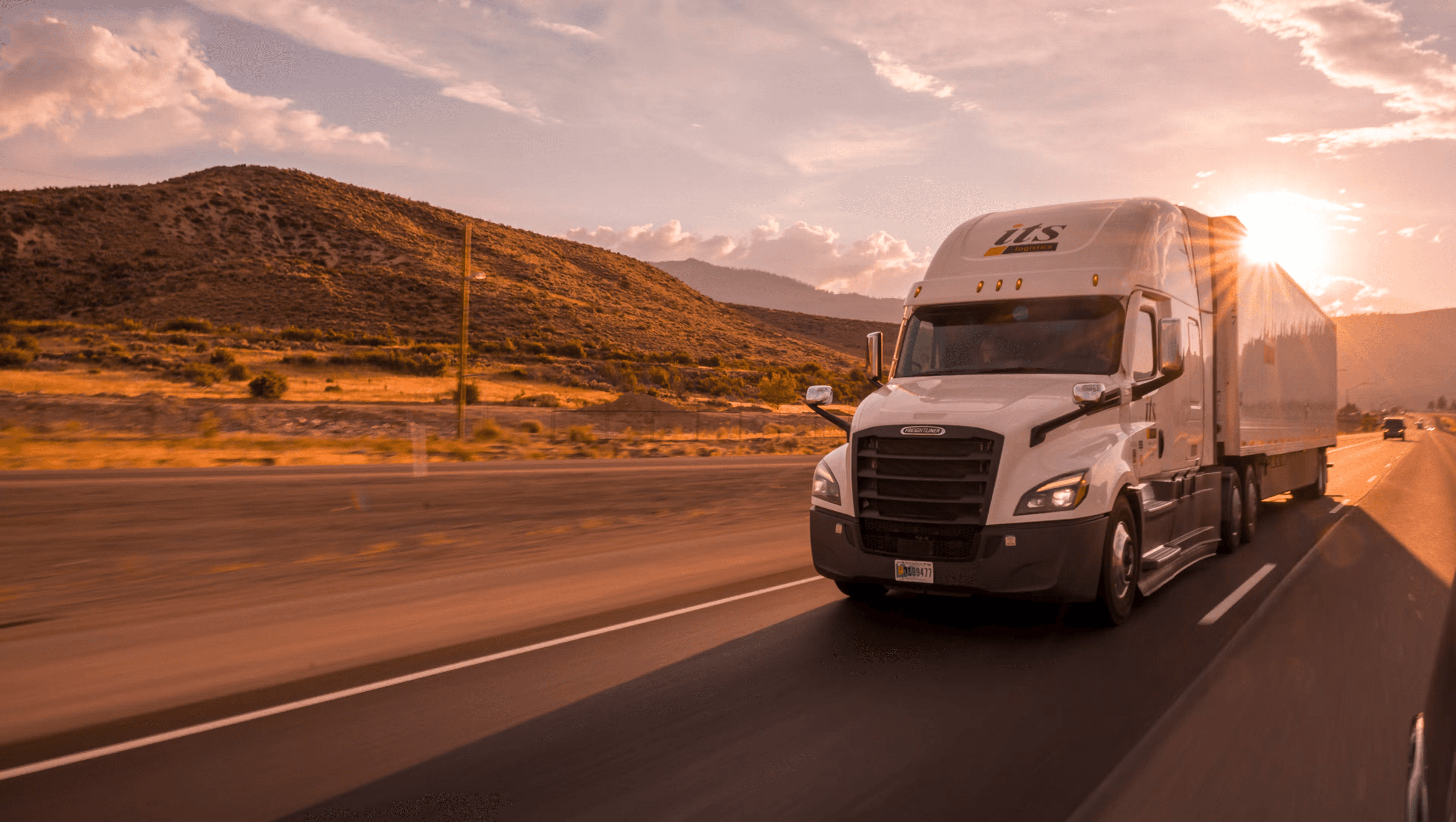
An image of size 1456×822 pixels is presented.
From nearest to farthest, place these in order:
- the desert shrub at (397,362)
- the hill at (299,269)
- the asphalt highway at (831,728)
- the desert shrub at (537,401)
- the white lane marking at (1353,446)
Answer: the asphalt highway at (831,728) < the white lane marking at (1353,446) < the desert shrub at (537,401) < the desert shrub at (397,362) < the hill at (299,269)

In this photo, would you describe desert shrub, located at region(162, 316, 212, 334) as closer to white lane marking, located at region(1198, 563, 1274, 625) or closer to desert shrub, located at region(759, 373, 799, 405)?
desert shrub, located at region(759, 373, 799, 405)

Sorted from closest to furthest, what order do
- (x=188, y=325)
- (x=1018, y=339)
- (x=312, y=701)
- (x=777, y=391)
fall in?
(x=312, y=701)
(x=1018, y=339)
(x=188, y=325)
(x=777, y=391)

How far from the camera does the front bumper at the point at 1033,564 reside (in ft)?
23.2

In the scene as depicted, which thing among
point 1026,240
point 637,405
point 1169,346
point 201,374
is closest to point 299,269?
point 201,374

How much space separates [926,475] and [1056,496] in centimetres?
92

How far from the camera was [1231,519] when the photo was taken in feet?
39.2

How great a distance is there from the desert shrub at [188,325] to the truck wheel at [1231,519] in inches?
2494

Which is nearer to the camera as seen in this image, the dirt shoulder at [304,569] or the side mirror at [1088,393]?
the dirt shoulder at [304,569]

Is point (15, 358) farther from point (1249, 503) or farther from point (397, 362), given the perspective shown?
point (1249, 503)

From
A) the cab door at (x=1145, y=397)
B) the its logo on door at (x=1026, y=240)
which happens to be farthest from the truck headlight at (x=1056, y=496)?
the its logo on door at (x=1026, y=240)

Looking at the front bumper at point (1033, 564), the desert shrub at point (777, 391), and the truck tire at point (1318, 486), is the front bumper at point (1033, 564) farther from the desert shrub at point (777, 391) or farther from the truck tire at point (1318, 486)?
the desert shrub at point (777, 391)

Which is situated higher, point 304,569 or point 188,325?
point 188,325

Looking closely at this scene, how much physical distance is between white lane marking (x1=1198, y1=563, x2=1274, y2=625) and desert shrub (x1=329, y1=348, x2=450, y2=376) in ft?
172

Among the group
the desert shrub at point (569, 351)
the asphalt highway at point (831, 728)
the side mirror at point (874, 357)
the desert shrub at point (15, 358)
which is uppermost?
the desert shrub at point (569, 351)
